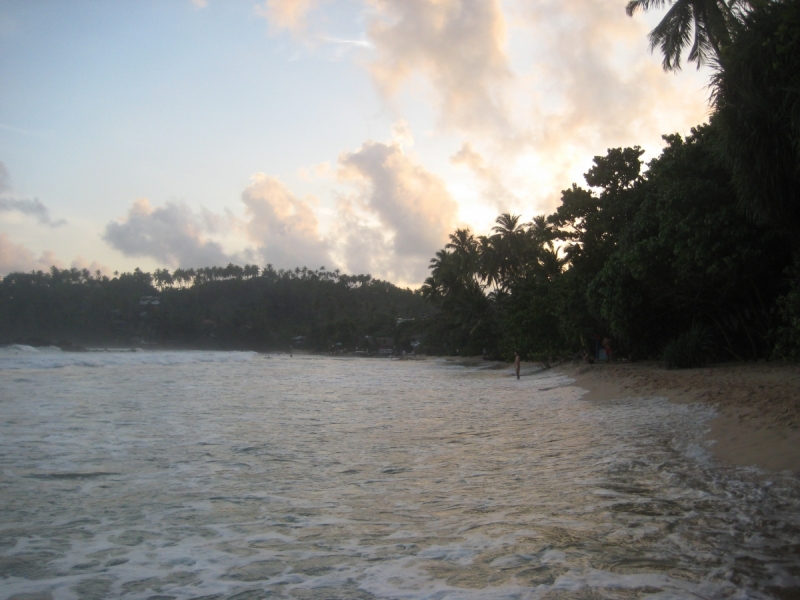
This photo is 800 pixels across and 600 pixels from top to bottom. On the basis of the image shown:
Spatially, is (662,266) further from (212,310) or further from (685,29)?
(212,310)

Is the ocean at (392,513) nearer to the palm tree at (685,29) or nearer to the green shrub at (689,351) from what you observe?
the green shrub at (689,351)

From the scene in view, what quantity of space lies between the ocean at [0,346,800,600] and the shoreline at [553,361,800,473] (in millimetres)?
291

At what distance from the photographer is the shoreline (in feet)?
20.1

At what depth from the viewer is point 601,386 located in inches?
595

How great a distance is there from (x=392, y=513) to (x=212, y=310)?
97.5 m

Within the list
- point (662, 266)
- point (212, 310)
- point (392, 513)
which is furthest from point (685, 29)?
point (212, 310)

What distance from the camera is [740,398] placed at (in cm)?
900

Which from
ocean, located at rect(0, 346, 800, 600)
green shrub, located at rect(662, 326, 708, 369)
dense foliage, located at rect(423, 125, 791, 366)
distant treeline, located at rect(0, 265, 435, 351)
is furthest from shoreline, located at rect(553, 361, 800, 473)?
distant treeline, located at rect(0, 265, 435, 351)

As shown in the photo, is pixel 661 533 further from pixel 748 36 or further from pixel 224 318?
pixel 224 318

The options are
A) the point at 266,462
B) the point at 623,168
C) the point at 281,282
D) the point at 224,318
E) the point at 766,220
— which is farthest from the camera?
the point at 281,282

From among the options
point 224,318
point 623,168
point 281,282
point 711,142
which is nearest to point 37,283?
point 224,318

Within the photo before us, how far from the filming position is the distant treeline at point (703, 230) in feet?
29.7

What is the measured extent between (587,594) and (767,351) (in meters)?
14.3

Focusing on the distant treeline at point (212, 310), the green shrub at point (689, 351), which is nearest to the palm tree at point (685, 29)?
the green shrub at point (689, 351)
